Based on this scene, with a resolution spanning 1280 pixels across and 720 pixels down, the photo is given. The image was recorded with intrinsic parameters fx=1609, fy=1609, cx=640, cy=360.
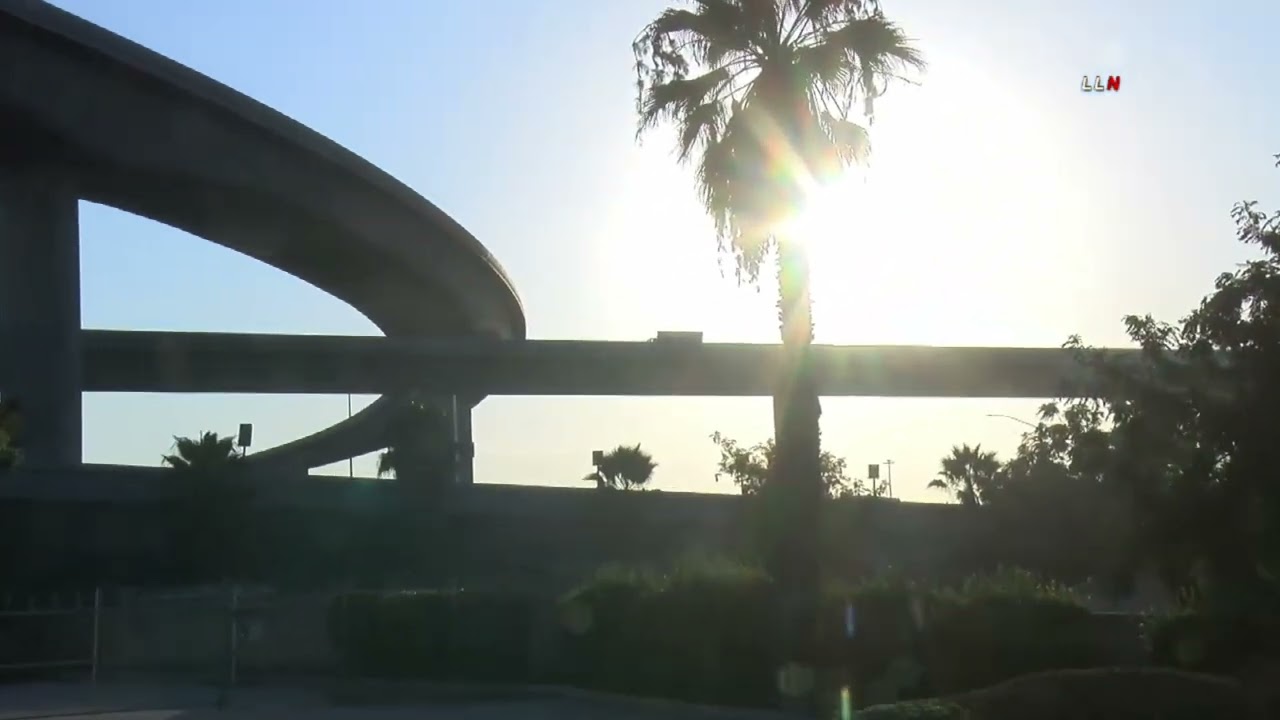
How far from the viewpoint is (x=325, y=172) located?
7088 centimetres

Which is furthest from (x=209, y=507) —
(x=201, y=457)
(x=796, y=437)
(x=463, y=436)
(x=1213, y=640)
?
(x=1213, y=640)

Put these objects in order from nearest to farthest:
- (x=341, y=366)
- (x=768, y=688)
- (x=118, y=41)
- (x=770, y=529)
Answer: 1. (x=768, y=688)
2. (x=770, y=529)
3. (x=118, y=41)
4. (x=341, y=366)

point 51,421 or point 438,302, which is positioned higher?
point 438,302

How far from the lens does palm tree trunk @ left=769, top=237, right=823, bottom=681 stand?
83.0 feet

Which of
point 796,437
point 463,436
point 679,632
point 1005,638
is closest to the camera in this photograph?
point 1005,638

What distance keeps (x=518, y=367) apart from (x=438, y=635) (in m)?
56.5

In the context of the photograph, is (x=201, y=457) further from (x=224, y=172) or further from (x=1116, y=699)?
(x=1116, y=699)

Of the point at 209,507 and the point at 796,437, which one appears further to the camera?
the point at 209,507

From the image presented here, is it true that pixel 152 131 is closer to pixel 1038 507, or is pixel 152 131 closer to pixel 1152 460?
pixel 1038 507

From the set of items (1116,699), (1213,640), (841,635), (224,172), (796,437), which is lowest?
(1116,699)

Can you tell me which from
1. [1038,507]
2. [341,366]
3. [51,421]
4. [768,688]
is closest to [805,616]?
[768,688]

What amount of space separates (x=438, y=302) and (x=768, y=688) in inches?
2524

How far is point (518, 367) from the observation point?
284 ft

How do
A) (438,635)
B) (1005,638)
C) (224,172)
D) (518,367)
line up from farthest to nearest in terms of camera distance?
(518,367) < (224,172) < (438,635) < (1005,638)
